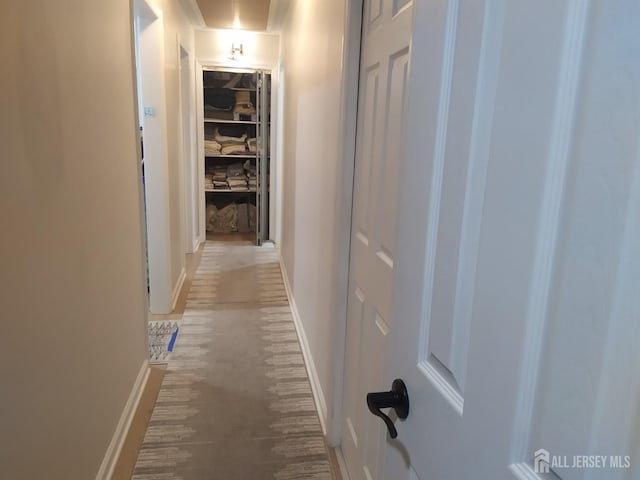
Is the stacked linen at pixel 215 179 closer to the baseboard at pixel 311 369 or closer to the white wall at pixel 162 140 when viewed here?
the white wall at pixel 162 140

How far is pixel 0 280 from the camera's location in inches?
41.0

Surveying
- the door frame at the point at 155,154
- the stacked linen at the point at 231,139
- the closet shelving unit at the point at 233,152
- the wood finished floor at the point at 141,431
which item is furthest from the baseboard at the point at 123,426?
the stacked linen at the point at 231,139

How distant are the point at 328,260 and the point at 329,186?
347 mm

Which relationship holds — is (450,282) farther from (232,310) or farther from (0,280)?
(232,310)

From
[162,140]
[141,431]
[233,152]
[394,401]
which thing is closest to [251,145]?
[233,152]

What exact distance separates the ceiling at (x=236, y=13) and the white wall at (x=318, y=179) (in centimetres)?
53

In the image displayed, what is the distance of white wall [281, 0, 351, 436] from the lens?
189 cm

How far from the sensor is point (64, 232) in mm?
1415

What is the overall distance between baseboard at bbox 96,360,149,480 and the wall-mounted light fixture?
3946 mm

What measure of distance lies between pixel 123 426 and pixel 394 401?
1.71 metres

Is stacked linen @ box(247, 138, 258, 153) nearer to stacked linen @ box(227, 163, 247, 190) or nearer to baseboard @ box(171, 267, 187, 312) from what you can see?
stacked linen @ box(227, 163, 247, 190)

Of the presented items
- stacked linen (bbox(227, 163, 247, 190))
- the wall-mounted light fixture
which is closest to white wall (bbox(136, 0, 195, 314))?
the wall-mounted light fixture

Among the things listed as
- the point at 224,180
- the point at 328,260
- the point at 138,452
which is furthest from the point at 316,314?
the point at 224,180

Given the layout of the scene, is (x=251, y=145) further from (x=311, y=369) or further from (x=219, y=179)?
(x=311, y=369)
